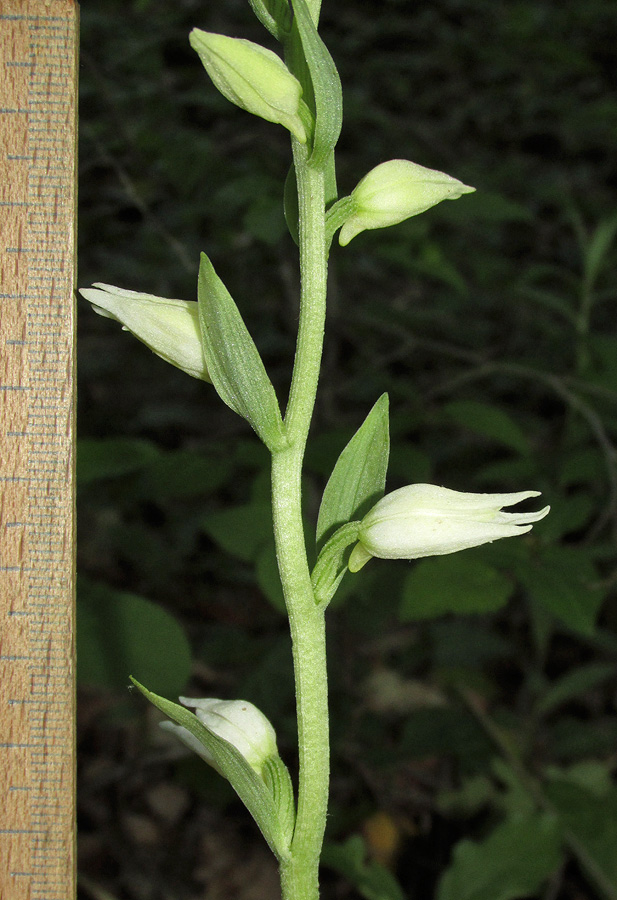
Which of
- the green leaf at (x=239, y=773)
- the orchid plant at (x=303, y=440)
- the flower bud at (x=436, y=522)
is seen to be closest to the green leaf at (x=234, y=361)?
the orchid plant at (x=303, y=440)

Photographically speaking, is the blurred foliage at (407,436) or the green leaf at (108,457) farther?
the blurred foliage at (407,436)

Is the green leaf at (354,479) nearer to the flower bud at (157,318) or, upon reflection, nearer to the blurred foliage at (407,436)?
the flower bud at (157,318)

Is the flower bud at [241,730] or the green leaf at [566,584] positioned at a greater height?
the green leaf at [566,584]

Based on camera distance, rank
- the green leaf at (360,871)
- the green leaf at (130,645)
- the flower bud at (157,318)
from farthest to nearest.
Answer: the green leaf at (360,871)
the green leaf at (130,645)
the flower bud at (157,318)

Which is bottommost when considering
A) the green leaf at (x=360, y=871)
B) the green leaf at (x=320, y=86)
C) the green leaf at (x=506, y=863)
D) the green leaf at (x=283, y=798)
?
the green leaf at (x=506, y=863)

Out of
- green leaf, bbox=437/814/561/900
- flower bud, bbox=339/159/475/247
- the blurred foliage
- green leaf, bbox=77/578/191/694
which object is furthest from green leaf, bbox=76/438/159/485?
green leaf, bbox=437/814/561/900

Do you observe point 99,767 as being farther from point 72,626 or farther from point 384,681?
point 72,626

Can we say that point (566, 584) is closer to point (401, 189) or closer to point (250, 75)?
point (401, 189)

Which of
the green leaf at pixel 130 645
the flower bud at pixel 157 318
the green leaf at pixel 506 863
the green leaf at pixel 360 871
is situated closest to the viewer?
the flower bud at pixel 157 318
